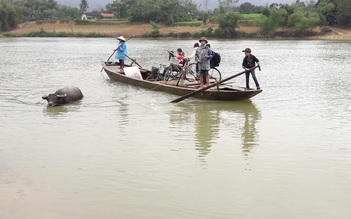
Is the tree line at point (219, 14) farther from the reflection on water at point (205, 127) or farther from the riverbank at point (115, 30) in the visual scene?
the reflection on water at point (205, 127)

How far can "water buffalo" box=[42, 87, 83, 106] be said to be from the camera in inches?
438

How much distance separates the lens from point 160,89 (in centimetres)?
1302

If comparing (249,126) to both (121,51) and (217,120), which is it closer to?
(217,120)

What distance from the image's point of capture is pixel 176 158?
6.80 metres

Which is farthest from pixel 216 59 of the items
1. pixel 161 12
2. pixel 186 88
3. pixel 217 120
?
pixel 161 12

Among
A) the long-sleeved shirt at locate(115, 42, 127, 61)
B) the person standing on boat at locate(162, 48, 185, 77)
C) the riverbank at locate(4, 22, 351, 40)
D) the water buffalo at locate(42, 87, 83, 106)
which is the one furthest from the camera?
the riverbank at locate(4, 22, 351, 40)

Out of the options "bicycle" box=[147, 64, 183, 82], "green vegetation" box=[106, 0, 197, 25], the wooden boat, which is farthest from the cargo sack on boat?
"green vegetation" box=[106, 0, 197, 25]

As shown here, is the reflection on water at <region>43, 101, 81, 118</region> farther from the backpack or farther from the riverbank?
the riverbank

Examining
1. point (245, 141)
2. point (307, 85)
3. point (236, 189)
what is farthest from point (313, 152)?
point (307, 85)

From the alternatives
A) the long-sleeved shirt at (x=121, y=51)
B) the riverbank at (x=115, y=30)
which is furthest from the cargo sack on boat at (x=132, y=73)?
the riverbank at (x=115, y=30)

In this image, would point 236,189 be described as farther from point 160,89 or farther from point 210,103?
point 160,89

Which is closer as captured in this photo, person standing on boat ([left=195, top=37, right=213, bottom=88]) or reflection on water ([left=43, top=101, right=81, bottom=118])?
reflection on water ([left=43, top=101, right=81, bottom=118])

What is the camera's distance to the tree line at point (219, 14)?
6738 centimetres

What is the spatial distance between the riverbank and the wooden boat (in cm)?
5468
